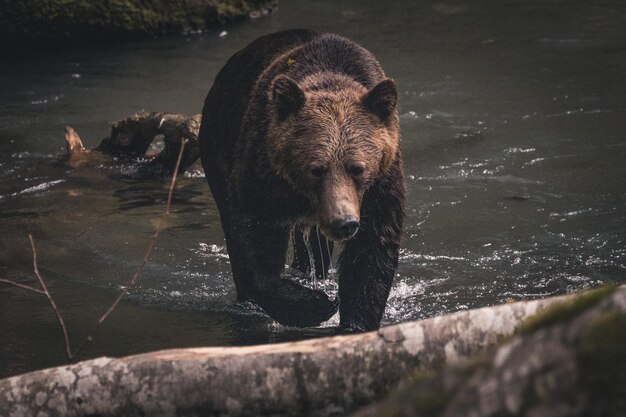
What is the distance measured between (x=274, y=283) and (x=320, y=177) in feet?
2.76

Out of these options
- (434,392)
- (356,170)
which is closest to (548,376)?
(434,392)

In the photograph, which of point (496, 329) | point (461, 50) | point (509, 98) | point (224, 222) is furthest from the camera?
point (461, 50)

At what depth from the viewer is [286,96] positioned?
608cm

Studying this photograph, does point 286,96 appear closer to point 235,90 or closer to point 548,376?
point 235,90

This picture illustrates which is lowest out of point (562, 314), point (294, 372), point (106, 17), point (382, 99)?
point (106, 17)

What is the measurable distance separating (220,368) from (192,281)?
3.90 metres

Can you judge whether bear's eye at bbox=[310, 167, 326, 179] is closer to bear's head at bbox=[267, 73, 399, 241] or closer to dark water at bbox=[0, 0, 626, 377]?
bear's head at bbox=[267, 73, 399, 241]

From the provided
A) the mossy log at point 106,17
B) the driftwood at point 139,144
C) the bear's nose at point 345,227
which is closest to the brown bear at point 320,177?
the bear's nose at point 345,227

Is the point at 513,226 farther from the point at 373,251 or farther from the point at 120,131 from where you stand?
the point at 120,131

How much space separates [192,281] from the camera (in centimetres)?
763

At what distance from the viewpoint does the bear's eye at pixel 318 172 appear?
6027mm

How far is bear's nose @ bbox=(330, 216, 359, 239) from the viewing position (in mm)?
5746

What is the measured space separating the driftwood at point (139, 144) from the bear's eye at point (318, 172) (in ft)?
12.8

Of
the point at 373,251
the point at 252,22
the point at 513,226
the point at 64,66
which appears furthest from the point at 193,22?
the point at 373,251
